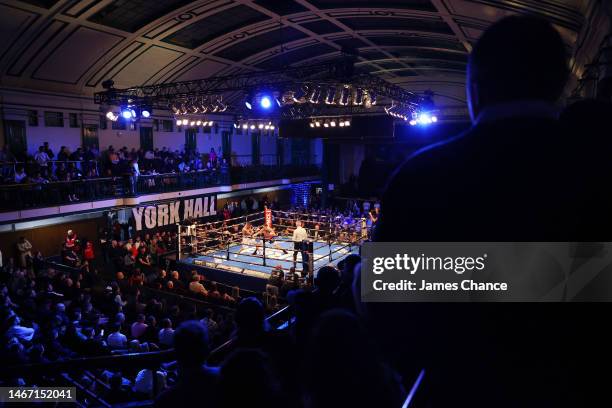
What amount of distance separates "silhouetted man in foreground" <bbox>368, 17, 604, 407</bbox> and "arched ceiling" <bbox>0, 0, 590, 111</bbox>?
33.7 ft

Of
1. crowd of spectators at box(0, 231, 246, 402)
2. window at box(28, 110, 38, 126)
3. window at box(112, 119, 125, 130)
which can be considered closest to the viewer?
crowd of spectators at box(0, 231, 246, 402)

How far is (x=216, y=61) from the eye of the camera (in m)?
20.2

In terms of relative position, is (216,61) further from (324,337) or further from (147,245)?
(324,337)

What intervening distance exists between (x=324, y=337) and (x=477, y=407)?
544 mm

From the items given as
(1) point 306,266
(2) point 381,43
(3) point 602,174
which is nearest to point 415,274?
(3) point 602,174

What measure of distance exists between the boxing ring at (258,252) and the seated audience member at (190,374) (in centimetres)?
1033

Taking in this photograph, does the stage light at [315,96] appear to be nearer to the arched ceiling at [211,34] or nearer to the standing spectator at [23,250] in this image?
the arched ceiling at [211,34]

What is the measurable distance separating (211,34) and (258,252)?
9.74 meters

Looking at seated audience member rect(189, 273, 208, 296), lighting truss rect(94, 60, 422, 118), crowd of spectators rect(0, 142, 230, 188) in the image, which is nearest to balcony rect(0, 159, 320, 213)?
crowd of spectators rect(0, 142, 230, 188)

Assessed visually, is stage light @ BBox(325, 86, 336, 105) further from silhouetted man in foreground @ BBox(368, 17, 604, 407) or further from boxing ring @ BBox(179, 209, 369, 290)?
silhouetted man in foreground @ BBox(368, 17, 604, 407)

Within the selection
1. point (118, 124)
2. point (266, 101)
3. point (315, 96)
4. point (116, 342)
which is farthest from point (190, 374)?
point (118, 124)

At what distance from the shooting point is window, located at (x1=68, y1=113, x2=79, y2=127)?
17500 mm

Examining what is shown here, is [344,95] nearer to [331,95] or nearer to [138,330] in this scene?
[331,95]

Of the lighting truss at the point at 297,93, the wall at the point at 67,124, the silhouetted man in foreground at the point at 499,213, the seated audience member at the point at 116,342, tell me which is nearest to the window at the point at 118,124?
the wall at the point at 67,124
